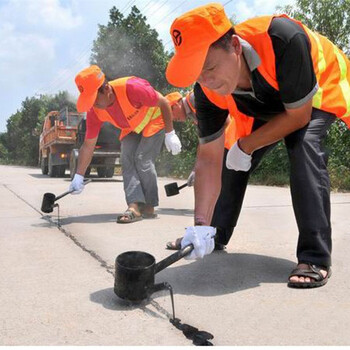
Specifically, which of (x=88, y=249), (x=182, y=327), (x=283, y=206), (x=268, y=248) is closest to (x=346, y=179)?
(x=283, y=206)

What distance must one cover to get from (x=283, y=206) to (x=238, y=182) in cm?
237

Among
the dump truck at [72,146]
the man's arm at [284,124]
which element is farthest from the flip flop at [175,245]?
the dump truck at [72,146]

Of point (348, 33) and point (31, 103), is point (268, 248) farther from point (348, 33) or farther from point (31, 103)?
point (31, 103)

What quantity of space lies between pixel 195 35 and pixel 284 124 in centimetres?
59

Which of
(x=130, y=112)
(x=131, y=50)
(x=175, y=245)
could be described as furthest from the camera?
Answer: (x=131, y=50)

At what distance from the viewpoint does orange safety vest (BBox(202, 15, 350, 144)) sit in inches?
73.0

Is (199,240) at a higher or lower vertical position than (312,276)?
higher

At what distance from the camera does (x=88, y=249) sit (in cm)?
265

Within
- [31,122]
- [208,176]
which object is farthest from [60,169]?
[31,122]

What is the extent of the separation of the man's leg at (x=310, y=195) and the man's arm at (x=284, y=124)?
3.2 inches

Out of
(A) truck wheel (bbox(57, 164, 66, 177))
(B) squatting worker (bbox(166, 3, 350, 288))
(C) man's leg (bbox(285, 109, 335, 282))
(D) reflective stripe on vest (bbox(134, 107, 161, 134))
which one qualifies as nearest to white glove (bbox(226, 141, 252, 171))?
(B) squatting worker (bbox(166, 3, 350, 288))

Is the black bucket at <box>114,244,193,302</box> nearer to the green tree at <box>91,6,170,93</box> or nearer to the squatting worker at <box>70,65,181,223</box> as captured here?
the squatting worker at <box>70,65,181,223</box>

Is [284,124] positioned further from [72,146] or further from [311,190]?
[72,146]

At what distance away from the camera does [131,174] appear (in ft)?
13.5
